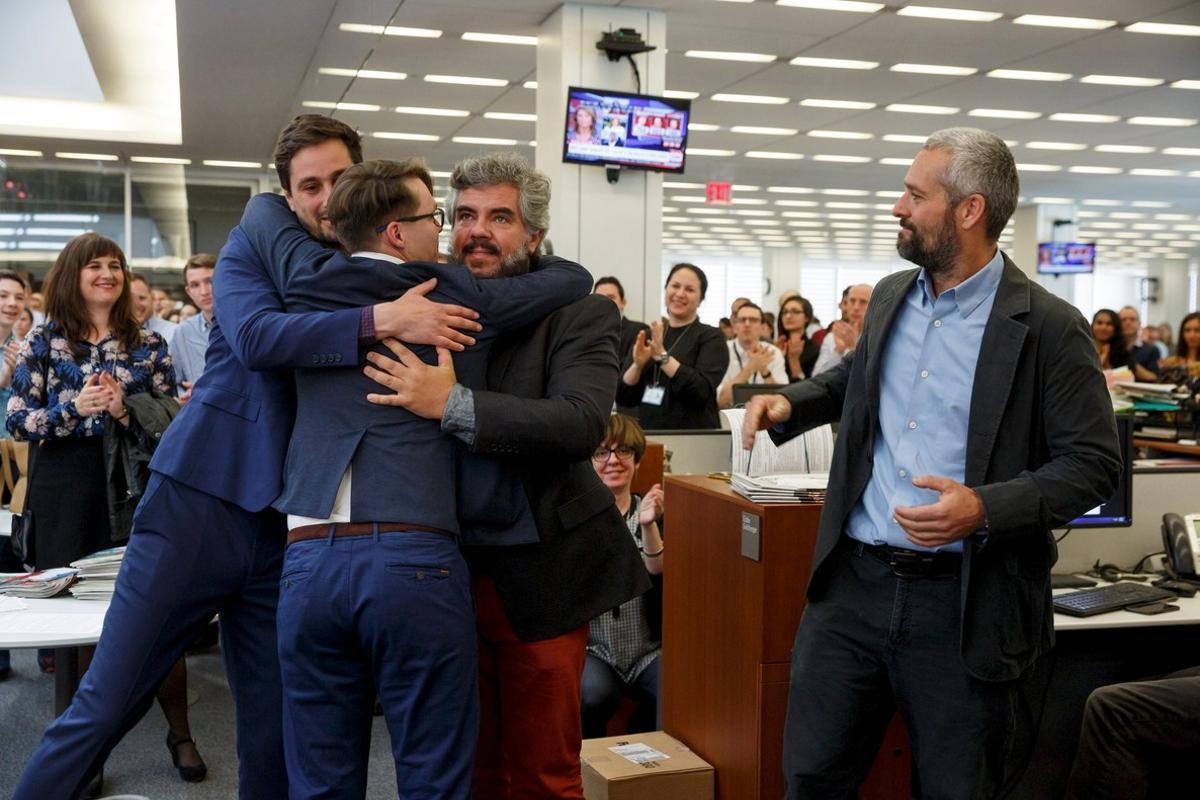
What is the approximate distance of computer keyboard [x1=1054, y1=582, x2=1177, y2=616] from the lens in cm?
298

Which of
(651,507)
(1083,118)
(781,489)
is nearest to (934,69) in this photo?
(1083,118)

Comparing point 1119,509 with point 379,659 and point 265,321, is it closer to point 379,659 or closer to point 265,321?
point 379,659

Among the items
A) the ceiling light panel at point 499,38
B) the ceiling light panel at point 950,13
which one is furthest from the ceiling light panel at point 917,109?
the ceiling light panel at point 499,38

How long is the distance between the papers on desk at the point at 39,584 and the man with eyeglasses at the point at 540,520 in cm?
132

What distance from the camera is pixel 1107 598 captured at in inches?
121

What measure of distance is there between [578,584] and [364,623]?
0.43 m

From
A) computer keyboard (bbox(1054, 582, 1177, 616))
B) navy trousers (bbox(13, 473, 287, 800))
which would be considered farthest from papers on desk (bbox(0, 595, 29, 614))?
computer keyboard (bbox(1054, 582, 1177, 616))

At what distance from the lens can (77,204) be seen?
13.4m

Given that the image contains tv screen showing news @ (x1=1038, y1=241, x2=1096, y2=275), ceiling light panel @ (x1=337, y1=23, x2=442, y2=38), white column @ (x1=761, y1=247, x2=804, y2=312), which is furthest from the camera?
white column @ (x1=761, y1=247, x2=804, y2=312)

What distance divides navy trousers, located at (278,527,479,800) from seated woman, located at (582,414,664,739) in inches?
59.8

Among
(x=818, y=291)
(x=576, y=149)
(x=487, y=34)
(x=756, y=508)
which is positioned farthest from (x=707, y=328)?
(x=818, y=291)

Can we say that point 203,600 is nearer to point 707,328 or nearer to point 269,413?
point 269,413

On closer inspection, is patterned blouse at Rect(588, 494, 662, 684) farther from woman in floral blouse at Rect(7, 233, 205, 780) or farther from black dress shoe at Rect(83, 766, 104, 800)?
black dress shoe at Rect(83, 766, 104, 800)

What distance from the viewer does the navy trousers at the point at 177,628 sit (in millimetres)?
2113
